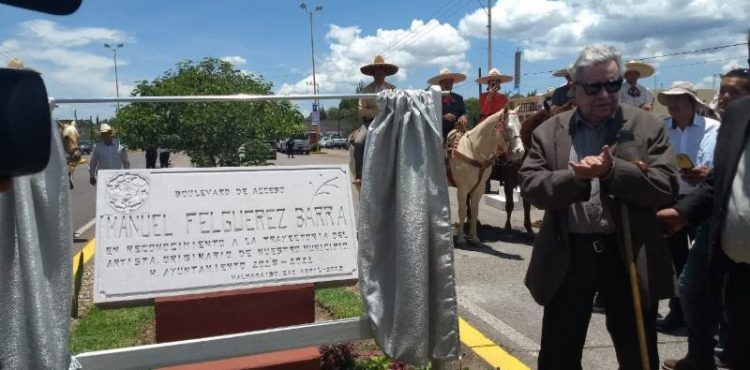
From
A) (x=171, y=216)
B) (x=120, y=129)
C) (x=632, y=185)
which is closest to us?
(x=632, y=185)

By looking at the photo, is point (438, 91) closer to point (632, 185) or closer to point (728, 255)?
point (632, 185)

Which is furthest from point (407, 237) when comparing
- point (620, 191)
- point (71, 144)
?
point (71, 144)

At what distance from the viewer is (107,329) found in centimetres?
503

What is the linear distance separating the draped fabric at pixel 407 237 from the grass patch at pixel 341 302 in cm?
159

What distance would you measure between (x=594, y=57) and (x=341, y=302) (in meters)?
→ 3.58

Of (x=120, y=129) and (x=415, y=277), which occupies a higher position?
(x=120, y=129)

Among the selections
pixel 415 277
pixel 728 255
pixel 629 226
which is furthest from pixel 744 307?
pixel 415 277

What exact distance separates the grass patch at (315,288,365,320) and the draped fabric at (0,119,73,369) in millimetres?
2557

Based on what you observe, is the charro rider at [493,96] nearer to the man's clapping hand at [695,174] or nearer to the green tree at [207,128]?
the green tree at [207,128]

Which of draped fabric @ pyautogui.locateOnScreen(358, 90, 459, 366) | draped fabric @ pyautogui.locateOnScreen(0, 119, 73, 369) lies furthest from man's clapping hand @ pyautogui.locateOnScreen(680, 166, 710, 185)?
draped fabric @ pyautogui.locateOnScreen(0, 119, 73, 369)

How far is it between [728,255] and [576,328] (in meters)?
0.80

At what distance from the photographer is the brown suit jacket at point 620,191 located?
2697 mm

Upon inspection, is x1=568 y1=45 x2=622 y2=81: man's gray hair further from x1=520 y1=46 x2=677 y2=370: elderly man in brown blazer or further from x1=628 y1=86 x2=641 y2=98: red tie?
x1=628 y1=86 x2=641 y2=98: red tie

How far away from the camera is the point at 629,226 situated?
2807 mm
